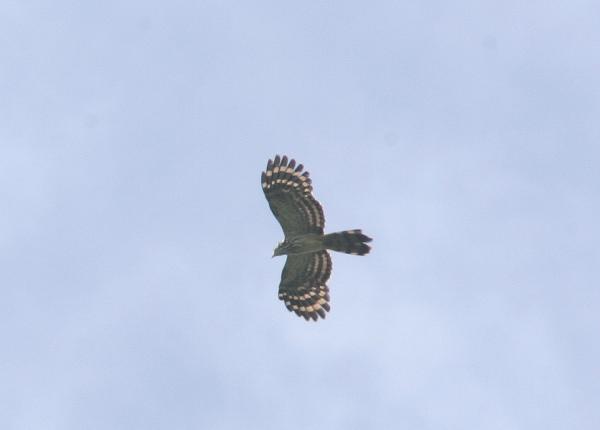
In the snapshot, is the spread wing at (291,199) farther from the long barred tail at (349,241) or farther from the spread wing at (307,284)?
the spread wing at (307,284)

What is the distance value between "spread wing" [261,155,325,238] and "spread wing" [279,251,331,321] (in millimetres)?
1453

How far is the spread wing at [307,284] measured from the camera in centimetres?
3891

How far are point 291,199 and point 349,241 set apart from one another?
2.26 meters

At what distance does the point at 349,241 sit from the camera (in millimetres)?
36875

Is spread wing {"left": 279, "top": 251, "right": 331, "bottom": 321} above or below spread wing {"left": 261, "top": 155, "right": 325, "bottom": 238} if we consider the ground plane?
below

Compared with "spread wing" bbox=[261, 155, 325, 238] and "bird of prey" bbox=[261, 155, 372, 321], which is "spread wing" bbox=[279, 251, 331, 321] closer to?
"bird of prey" bbox=[261, 155, 372, 321]

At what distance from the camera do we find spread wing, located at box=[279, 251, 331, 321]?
1532 inches

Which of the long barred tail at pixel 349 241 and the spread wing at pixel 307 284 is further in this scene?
the spread wing at pixel 307 284

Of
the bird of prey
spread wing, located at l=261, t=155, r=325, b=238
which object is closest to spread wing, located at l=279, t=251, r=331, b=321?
the bird of prey

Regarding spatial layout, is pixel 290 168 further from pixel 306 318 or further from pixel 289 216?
pixel 306 318

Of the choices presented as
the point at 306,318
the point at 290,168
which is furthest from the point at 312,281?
the point at 290,168

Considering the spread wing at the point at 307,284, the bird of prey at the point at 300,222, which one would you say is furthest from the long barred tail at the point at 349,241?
the spread wing at the point at 307,284

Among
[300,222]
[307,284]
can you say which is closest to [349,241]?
[300,222]

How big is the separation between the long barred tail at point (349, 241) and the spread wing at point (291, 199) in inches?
22.6
